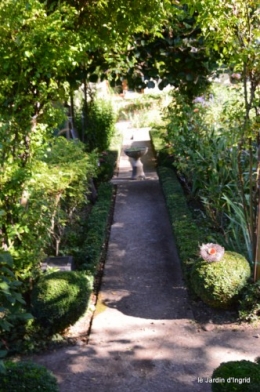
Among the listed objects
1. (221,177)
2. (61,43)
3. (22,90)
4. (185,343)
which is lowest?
(185,343)

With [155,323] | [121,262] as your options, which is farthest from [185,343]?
[121,262]

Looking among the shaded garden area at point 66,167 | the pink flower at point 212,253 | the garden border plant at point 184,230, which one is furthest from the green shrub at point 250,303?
the garden border plant at point 184,230

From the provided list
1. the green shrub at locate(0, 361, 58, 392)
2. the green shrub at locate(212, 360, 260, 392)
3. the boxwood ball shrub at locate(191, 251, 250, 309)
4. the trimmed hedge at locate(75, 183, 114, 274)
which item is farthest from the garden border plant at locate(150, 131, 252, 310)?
the green shrub at locate(0, 361, 58, 392)

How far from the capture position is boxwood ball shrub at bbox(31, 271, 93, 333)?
446 cm

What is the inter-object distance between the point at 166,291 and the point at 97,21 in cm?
281

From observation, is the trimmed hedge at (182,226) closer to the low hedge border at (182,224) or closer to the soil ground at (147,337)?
the low hedge border at (182,224)

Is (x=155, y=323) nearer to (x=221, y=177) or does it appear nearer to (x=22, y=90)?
(x=22, y=90)

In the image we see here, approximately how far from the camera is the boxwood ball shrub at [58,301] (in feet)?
14.6

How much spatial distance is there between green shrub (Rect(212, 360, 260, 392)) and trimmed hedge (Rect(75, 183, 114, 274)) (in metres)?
2.67

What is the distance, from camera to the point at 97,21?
17.4ft

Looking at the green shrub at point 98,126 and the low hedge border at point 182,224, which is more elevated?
the green shrub at point 98,126

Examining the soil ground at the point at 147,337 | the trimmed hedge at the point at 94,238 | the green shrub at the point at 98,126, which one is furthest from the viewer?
the green shrub at the point at 98,126

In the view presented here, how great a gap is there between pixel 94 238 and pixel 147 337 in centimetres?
206

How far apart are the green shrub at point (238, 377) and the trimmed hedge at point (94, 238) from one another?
105 inches
